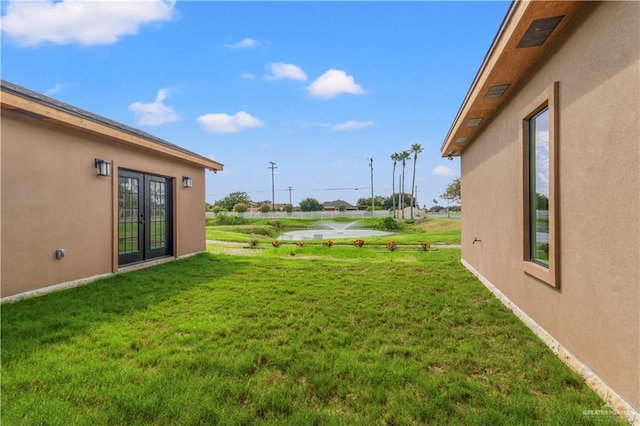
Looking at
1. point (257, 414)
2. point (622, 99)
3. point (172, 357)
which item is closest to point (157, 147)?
point (172, 357)

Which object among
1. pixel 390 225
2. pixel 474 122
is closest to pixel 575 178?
pixel 474 122

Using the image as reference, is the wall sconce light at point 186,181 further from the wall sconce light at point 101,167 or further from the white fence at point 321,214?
the white fence at point 321,214

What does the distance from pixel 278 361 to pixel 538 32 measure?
3614 millimetres

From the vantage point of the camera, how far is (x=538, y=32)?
108 inches

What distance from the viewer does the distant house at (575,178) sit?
6.41 feet

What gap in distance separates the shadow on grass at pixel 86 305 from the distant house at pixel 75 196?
18.6 inches

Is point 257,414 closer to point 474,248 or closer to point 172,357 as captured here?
point 172,357

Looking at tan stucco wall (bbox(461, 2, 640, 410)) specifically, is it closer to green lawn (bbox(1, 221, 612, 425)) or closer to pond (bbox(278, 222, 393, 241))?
green lawn (bbox(1, 221, 612, 425))

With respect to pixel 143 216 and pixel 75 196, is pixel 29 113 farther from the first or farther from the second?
pixel 143 216

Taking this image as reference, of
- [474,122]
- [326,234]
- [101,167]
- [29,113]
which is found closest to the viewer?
[29,113]

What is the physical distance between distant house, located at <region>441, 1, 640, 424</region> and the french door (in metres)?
6.82

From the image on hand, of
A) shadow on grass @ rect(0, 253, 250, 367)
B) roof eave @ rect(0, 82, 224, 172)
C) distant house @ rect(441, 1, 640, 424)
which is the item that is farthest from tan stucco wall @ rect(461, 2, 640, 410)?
roof eave @ rect(0, 82, 224, 172)

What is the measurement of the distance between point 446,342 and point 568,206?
5.35 ft

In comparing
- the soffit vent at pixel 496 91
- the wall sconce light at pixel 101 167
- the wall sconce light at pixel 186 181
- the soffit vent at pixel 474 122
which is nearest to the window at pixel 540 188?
the soffit vent at pixel 496 91
